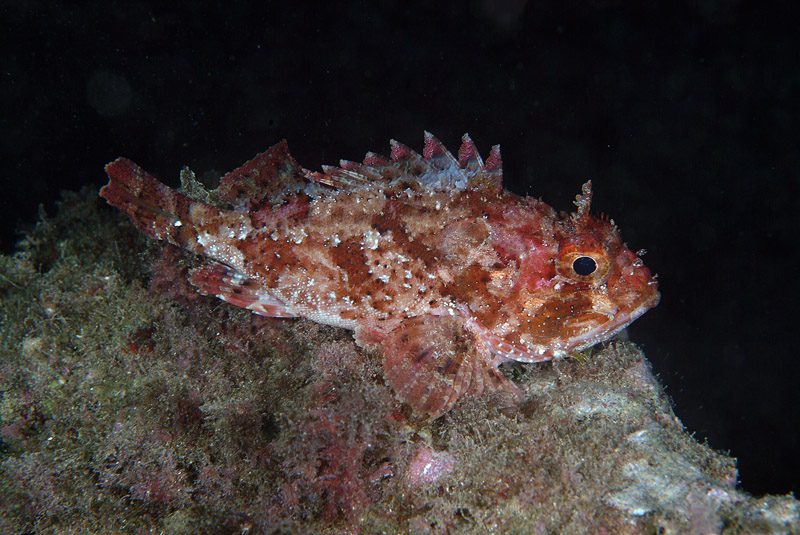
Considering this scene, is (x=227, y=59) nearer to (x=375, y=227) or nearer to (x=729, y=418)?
(x=375, y=227)

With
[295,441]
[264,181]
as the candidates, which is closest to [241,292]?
[264,181]

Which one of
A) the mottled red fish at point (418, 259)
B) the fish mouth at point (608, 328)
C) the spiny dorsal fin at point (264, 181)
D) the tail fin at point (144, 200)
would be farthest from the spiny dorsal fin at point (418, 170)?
the fish mouth at point (608, 328)

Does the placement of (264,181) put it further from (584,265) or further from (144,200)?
(584,265)

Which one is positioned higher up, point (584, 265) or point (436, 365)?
point (584, 265)

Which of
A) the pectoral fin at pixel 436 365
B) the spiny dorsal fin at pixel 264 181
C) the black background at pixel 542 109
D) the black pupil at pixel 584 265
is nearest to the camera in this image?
the pectoral fin at pixel 436 365

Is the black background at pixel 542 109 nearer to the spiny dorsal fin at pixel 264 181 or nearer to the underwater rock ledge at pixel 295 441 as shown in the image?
the spiny dorsal fin at pixel 264 181

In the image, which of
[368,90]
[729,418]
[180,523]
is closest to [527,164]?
[368,90]
